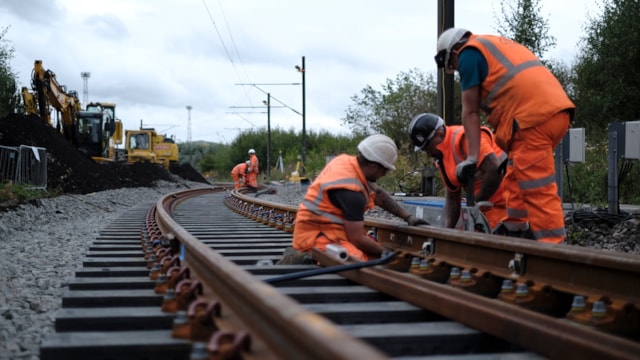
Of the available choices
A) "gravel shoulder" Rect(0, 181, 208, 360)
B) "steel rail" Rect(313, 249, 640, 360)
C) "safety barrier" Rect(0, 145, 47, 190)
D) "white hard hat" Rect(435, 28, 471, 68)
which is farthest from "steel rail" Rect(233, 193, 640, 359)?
"safety barrier" Rect(0, 145, 47, 190)

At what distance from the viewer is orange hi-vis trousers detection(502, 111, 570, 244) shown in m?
4.38

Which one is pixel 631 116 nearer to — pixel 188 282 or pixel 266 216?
pixel 266 216

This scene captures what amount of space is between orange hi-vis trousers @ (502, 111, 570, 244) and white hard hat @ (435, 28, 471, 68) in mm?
732

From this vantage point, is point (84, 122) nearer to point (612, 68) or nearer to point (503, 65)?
point (612, 68)

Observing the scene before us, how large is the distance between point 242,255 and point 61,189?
13699 mm

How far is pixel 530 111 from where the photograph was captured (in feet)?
14.5

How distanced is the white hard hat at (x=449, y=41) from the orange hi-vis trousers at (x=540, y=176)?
2.40ft

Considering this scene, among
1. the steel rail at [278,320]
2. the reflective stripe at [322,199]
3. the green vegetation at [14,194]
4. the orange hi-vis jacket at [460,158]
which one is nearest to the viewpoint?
the steel rail at [278,320]

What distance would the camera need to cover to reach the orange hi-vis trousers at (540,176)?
438cm

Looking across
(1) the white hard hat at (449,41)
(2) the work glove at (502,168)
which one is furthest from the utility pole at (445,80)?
(1) the white hard hat at (449,41)

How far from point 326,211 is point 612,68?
24085mm

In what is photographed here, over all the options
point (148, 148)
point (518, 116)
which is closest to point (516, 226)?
point (518, 116)

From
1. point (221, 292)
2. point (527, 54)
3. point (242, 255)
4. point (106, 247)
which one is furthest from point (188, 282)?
point (106, 247)

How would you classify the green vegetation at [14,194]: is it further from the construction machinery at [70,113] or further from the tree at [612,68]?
the tree at [612,68]
